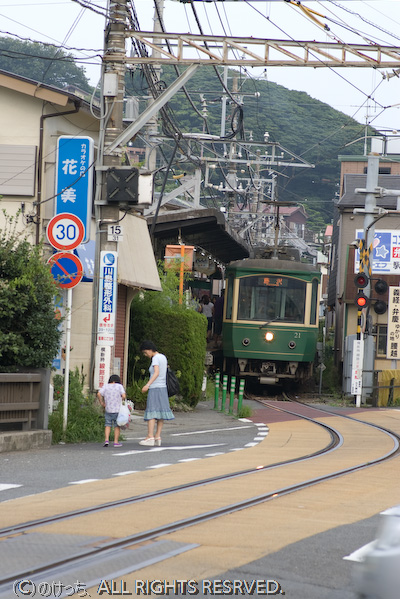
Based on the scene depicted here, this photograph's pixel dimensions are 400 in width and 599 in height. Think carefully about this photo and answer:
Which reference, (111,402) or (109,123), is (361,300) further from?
(111,402)

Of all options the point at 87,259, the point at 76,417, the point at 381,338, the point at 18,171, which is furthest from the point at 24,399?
the point at 381,338

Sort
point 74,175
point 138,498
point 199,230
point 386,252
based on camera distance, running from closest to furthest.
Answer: point 138,498
point 74,175
point 199,230
point 386,252

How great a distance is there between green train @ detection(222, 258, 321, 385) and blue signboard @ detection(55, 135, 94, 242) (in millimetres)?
10160

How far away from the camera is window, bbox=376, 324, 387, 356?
3284 cm

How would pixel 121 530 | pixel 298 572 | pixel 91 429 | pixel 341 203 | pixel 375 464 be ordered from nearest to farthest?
pixel 298 572, pixel 121 530, pixel 375 464, pixel 91 429, pixel 341 203

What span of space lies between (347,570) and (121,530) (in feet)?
5.15

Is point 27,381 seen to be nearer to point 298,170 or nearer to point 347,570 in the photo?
point 347,570

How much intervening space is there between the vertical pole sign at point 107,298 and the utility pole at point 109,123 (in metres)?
0.05

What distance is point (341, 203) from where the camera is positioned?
120 feet

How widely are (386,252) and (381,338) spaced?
545 centimetres

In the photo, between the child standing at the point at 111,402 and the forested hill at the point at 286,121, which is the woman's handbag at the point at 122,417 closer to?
the child standing at the point at 111,402

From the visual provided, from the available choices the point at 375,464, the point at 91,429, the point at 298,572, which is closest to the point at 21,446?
the point at 91,429

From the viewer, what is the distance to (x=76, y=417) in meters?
12.6

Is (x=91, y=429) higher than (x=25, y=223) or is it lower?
lower
